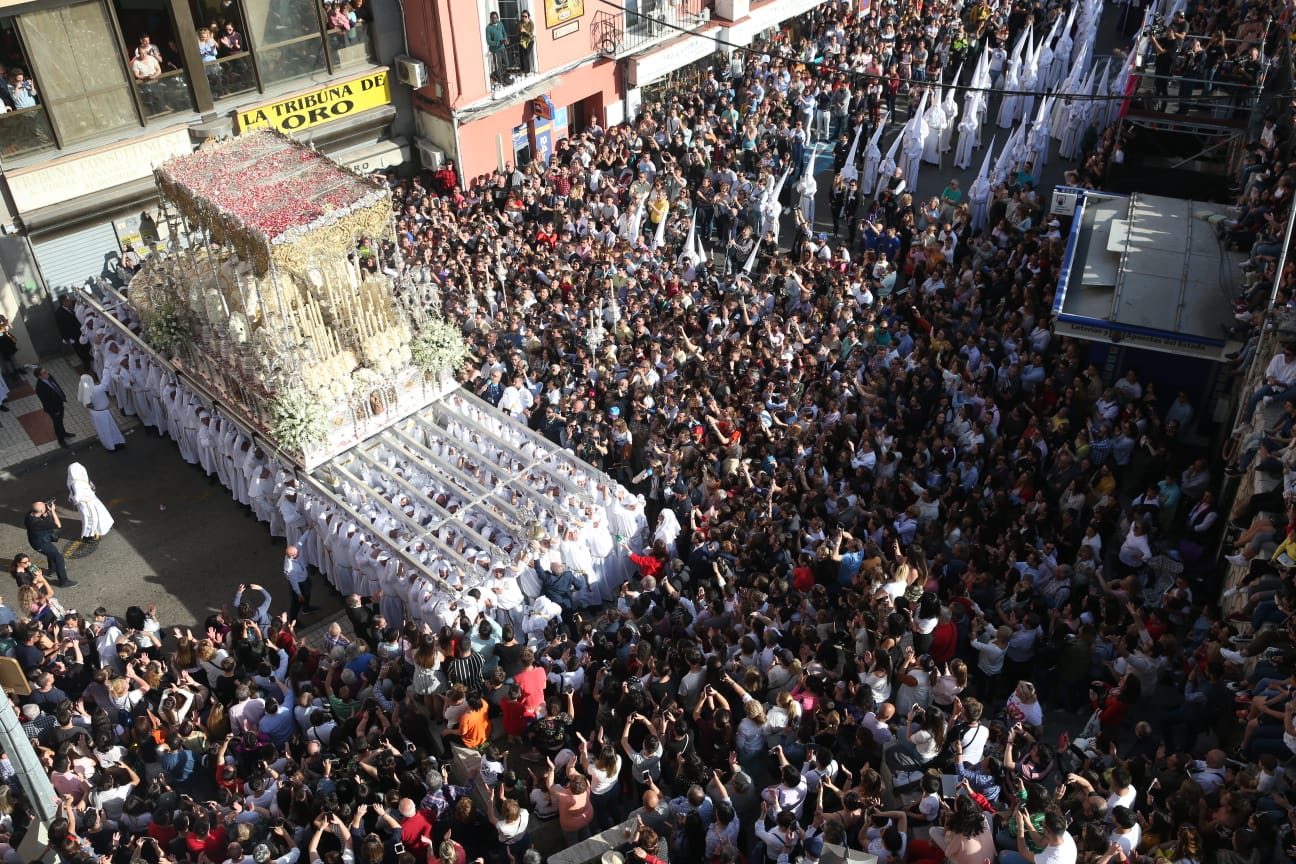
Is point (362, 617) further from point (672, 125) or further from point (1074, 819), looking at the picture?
point (672, 125)

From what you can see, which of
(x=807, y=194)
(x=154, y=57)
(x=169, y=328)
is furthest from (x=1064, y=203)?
(x=154, y=57)

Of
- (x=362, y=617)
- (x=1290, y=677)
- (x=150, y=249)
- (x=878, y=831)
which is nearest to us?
(x=878, y=831)

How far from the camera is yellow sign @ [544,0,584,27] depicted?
78.2 feet

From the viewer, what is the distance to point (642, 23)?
1029 inches

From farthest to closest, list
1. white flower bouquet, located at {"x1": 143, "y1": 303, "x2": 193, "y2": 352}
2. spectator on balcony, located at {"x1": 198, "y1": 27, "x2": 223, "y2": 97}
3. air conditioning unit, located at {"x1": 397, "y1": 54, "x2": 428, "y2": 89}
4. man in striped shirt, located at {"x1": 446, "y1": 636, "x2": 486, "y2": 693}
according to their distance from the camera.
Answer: air conditioning unit, located at {"x1": 397, "y1": 54, "x2": 428, "y2": 89} → spectator on balcony, located at {"x1": 198, "y1": 27, "x2": 223, "y2": 97} → white flower bouquet, located at {"x1": 143, "y1": 303, "x2": 193, "y2": 352} → man in striped shirt, located at {"x1": 446, "y1": 636, "x2": 486, "y2": 693}

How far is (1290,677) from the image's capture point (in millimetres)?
9766

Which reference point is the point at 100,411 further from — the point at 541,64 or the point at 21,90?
the point at 541,64

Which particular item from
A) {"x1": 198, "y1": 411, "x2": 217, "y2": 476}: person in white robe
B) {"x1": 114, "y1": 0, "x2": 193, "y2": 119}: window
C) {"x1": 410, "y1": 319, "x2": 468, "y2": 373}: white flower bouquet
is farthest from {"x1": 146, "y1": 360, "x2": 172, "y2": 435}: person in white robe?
{"x1": 114, "y1": 0, "x2": 193, "y2": 119}: window

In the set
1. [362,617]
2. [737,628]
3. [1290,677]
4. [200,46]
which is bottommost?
[362,617]

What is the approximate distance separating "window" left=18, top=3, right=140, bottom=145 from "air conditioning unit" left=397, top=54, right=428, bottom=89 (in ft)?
17.4

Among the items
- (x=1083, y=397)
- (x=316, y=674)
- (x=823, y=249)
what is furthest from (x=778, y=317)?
(x=316, y=674)

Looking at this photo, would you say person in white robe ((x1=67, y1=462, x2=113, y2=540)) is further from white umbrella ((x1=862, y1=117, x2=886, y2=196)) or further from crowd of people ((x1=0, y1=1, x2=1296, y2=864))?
white umbrella ((x1=862, y1=117, x2=886, y2=196))

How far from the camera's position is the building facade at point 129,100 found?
758 inches

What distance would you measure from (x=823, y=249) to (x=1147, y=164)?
7.51 m
